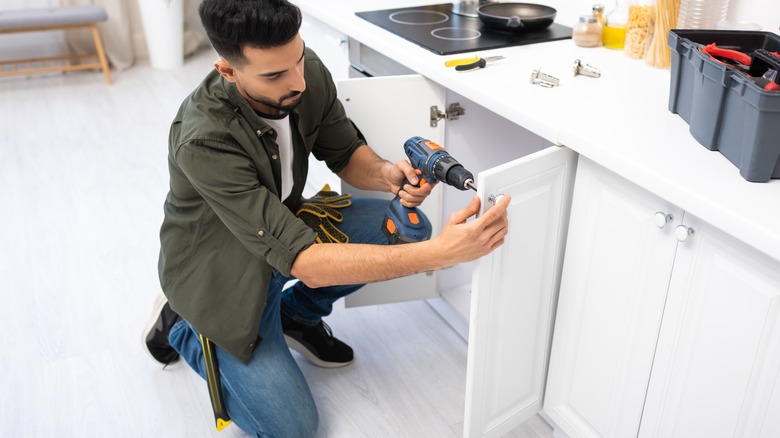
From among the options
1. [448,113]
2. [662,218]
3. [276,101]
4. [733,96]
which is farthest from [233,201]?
[733,96]

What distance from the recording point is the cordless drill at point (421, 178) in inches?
54.0

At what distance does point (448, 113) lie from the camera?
1.84 meters

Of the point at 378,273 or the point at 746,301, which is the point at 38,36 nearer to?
the point at 378,273

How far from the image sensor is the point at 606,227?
1360 millimetres

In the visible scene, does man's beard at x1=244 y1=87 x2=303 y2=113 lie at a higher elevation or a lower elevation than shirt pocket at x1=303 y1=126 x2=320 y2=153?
higher

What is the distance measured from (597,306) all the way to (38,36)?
Result: 438 centimetres

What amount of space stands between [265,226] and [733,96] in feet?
2.86

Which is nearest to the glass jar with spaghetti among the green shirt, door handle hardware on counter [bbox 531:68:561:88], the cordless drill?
door handle hardware on counter [bbox 531:68:561:88]

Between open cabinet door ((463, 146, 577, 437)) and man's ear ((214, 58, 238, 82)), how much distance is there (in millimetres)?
570

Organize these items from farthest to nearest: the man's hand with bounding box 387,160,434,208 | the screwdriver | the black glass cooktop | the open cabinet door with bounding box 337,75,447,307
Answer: the black glass cooktop
the open cabinet door with bounding box 337,75,447,307
the screwdriver
the man's hand with bounding box 387,160,434,208

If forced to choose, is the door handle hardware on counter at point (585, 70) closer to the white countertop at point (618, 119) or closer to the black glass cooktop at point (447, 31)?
the white countertop at point (618, 119)

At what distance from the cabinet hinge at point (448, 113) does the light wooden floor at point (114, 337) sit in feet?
2.23

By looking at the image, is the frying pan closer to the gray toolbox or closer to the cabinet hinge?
the cabinet hinge

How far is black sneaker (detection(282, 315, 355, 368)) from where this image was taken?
1.99m
